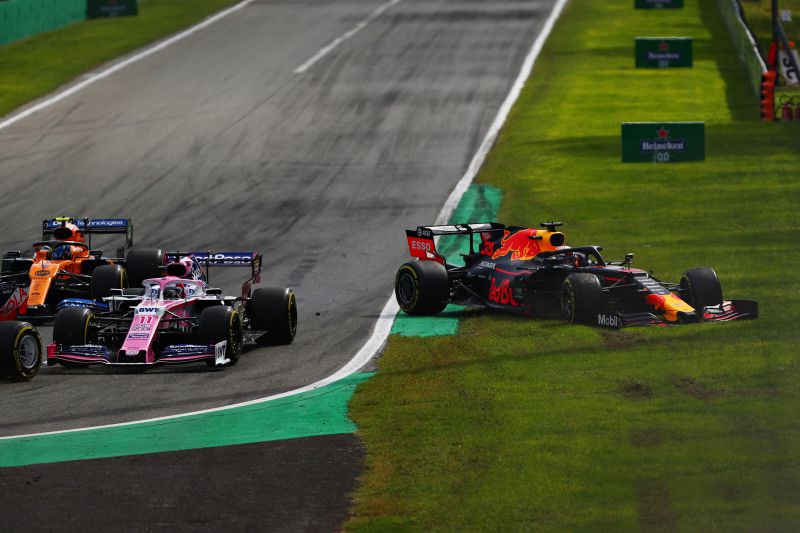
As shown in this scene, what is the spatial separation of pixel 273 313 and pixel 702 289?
631 centimetres

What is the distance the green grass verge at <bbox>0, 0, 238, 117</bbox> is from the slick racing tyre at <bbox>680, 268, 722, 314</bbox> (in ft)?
101

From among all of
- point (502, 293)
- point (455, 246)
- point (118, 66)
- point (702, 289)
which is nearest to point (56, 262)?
point (502, 293)

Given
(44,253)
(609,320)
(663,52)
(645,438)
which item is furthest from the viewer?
(663,52)

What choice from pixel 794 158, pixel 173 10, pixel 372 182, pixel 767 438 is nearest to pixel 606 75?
pixel 794 158

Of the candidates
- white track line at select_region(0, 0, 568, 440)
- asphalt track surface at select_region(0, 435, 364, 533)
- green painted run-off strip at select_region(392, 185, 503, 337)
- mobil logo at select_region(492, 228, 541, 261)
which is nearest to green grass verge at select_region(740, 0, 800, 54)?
white track line at select_region(0, 0, 568, 440)

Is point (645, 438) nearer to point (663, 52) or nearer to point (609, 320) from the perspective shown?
point (609, 320)

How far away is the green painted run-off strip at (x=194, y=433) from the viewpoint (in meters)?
15.1

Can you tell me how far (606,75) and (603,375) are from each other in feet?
118

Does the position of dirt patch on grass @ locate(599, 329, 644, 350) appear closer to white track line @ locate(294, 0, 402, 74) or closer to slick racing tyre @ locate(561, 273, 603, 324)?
slick racing tyre @ locate(561, 273, 603, 324)

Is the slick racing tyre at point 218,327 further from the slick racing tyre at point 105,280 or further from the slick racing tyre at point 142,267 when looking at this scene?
the slick racing tyre at point 142,267

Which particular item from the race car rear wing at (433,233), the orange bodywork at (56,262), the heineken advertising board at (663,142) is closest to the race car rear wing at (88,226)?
the orange bodywork at (56,262)

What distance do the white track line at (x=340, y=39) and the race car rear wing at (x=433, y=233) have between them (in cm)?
2762

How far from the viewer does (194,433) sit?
15.9m

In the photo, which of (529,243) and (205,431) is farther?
(529,243)
